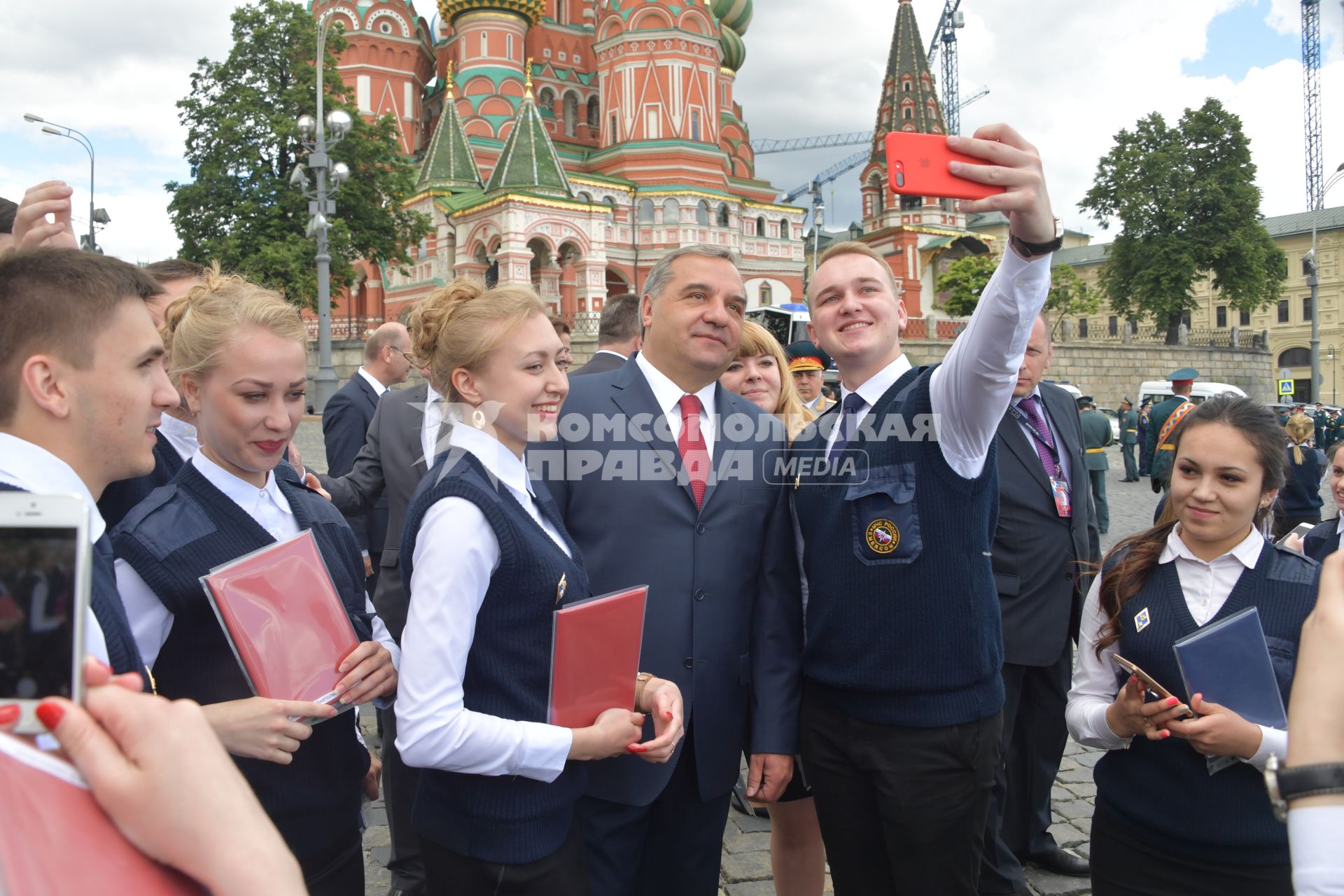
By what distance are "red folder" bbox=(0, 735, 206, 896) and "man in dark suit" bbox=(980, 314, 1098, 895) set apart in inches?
129

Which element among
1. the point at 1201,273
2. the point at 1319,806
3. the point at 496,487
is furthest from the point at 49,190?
the point at 1201,273

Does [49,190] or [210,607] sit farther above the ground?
[49,190]

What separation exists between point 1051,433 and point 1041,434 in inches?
2.7

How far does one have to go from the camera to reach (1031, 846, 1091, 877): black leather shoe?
3.64 m

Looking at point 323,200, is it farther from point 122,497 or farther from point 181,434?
point 122,497

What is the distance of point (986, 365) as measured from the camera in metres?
2.10

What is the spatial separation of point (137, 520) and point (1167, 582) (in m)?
2.49

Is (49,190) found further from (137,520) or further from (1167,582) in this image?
(1167,582)

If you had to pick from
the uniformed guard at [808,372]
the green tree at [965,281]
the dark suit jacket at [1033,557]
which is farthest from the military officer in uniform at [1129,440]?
the green tree at [965,281]

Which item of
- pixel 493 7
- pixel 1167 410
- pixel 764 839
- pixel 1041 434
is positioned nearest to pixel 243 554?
pixel 764 839

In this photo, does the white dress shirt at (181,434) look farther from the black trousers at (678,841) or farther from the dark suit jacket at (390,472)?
the black trousers at (678,841)

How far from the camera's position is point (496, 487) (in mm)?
2020

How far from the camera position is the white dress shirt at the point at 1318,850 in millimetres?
1084

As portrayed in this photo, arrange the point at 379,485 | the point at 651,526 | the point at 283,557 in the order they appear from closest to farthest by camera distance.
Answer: the point at 283,557 < the point at 651,526 < the point at 379,485
